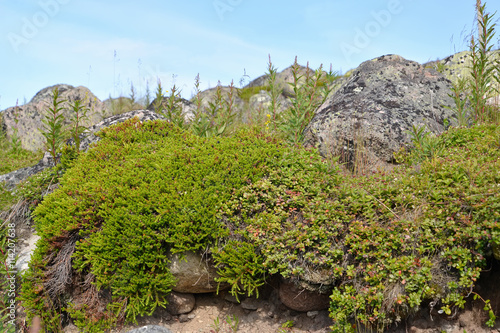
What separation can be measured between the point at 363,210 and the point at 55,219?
4.32 m

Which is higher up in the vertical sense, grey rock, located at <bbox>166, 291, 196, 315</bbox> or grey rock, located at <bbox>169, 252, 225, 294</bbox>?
grey rock, located at <bbox>169, 252, 225, 294</bbox>

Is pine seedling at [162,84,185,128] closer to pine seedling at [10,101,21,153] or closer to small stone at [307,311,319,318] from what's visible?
small stone at [307,311,319,318]

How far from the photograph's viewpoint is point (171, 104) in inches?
330

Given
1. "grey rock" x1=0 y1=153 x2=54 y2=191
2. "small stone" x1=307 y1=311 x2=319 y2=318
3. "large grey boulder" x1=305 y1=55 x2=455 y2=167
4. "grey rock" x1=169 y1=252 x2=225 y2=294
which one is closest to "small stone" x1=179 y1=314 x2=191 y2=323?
"grey rock" x1=169 y1=252 x2=225 y2=294

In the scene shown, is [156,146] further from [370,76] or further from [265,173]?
[370,76]

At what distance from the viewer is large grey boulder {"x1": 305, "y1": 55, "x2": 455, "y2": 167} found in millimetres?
6797

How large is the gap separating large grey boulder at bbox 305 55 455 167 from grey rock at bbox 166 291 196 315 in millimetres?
3397

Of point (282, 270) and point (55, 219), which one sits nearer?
point (282, 270)

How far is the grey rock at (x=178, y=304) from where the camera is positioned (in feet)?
17.2

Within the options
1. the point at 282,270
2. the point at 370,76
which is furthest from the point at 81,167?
the point at 370,76

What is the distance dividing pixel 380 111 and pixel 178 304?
16.0ft

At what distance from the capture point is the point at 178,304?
5242 millimetres

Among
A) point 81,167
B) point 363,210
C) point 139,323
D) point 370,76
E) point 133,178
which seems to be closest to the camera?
point 363,210

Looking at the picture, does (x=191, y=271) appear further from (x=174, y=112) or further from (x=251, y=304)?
(x=174, y=112)
